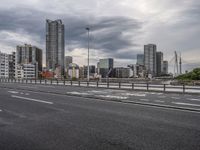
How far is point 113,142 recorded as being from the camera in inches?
242

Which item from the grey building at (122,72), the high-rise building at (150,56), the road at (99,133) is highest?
the high-rise building at (150,56)

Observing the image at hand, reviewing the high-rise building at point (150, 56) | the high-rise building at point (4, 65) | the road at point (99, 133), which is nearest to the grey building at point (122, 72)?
the high-rise building at point (150, 56)

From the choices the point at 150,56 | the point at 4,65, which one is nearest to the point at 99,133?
the point at 150,56

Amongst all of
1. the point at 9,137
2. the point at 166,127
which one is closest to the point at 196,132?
the point at 166,127

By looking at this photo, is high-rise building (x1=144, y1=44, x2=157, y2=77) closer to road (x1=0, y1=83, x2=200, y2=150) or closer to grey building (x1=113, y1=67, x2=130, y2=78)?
grey building (x1=113, y1=67, x2=130, y2=78)

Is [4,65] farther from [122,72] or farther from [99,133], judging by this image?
[99,133]

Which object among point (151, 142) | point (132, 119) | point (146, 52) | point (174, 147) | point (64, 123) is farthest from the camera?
point (146, 52)

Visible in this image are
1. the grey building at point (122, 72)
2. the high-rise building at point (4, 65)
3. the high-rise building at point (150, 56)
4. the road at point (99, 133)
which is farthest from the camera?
the high-rise building at point (4, 65)

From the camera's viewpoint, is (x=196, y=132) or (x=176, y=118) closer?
(x=196, y=132)

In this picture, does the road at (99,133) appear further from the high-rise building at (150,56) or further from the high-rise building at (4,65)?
the high-rise building at (4,65)

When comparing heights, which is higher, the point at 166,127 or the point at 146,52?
the point at 146,52

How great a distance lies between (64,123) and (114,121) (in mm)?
1802

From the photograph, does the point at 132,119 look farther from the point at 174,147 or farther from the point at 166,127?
the point at 174,147

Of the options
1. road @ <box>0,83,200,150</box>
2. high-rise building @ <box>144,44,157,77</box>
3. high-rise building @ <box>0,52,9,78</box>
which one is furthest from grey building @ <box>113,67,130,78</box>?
road @ <box>0,83,200,150</box>
